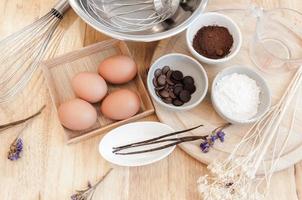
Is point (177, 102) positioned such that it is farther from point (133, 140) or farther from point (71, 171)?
point (71, 171)

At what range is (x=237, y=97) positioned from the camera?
759mm

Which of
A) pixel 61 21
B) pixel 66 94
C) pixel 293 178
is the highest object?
A: pixel 61 21

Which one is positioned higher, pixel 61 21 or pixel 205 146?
pixel 61 21

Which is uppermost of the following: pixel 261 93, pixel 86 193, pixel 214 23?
pixel 214 23

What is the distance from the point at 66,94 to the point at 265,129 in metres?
0.43

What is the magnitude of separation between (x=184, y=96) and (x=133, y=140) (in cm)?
14

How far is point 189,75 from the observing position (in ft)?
2.65

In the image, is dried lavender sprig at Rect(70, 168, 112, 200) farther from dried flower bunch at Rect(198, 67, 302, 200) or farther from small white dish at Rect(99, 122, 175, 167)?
dried flower bunch at Rect(198, 67, 302, 200)

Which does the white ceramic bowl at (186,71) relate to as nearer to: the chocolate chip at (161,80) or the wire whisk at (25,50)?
the chocolate chip at (161,80)

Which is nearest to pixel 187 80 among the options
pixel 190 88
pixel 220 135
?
pixel 190 88

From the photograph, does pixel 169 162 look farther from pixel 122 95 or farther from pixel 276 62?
pixel 276 62

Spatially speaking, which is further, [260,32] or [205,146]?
[260,32]

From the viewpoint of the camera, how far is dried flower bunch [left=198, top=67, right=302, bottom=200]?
0.65 meters

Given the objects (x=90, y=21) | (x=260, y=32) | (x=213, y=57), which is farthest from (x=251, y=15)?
(x=90, y=21)
